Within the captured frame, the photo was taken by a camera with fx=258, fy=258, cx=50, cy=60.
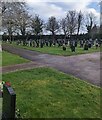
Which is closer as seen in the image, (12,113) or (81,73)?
(12,113)

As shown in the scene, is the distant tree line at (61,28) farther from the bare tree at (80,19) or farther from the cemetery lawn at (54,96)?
the cemetery lawn at (54,96)

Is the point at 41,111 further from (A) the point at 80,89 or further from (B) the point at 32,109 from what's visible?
(A) the point at 80,89

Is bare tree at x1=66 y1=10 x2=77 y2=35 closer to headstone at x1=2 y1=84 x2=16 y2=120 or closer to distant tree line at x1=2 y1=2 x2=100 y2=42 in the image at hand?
distant tree line at x1=2 y1=2 x2=100 y2=42

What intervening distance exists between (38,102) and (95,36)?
62.3 m

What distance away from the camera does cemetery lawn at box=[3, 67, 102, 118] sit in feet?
28.6

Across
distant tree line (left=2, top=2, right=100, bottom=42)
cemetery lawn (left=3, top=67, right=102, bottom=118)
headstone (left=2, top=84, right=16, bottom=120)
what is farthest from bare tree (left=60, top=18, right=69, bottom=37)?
headstone (left=2, top=84, right=16, bottom=120)

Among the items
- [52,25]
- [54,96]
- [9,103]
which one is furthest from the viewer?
[52,25]

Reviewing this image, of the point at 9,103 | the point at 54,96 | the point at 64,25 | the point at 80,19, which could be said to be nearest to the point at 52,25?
the point at 64,25

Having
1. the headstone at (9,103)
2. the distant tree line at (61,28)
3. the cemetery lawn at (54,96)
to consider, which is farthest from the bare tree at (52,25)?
the headstone at (9,103)

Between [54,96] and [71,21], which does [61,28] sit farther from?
[54,96]

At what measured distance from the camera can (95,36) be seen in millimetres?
70250

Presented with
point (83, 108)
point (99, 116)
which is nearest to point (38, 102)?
point (83, 108)

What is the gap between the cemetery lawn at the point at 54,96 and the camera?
8.73m

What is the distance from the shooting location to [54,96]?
1059 centimetres
